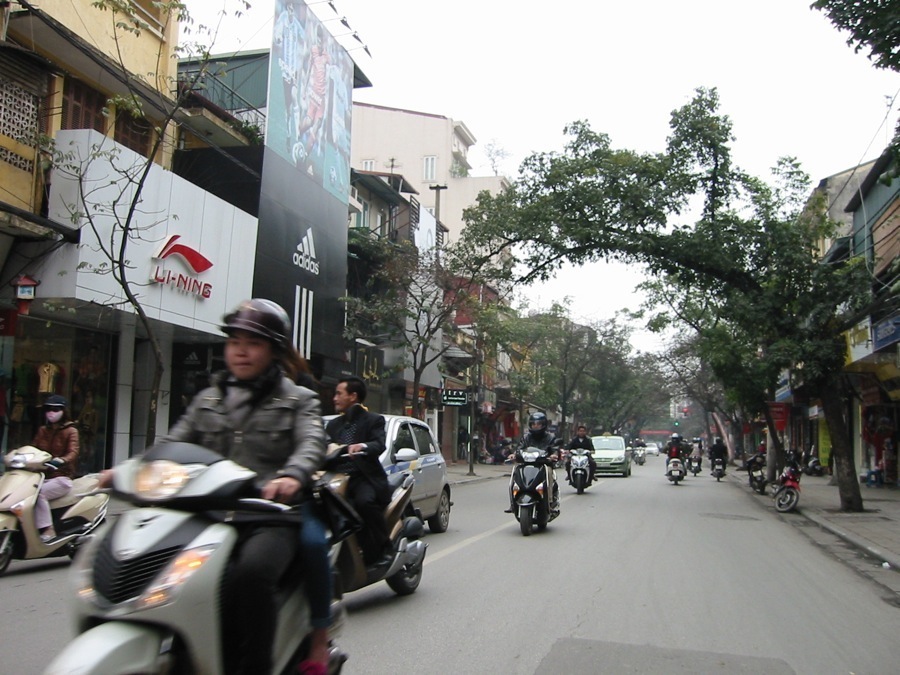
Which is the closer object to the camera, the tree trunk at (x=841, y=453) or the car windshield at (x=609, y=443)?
the tree trunk at (x=841, y=453)

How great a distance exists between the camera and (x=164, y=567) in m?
2.82

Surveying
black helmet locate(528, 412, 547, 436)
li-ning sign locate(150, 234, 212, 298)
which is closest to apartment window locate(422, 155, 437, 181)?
li-ning sign locate(150, 234, 212, 298)

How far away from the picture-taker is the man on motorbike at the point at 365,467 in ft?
17.5

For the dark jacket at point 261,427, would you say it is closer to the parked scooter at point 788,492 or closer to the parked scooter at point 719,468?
the parked scooter at point 788,492

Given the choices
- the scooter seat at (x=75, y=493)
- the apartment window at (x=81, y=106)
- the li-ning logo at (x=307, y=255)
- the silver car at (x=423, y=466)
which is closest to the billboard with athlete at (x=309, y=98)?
the li-ning logo at (x=307, y=255)

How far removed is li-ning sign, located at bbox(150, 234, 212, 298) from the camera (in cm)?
1627

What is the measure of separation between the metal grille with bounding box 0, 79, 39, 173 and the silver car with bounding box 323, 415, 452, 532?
8047mm

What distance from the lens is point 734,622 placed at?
6.55 meters

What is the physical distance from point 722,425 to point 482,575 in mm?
58123

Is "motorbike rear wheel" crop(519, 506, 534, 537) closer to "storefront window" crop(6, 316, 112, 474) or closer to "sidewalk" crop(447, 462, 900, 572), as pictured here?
"sidewalk" crop(447, 462, 900, 572)

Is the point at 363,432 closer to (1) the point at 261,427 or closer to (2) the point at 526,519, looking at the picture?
(1) the point at 261,427

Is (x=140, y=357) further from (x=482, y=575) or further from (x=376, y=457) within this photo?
(x=376, y=457)

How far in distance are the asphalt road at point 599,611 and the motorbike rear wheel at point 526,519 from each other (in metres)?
0.13

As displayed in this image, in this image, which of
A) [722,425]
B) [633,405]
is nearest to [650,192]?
[722,425]
